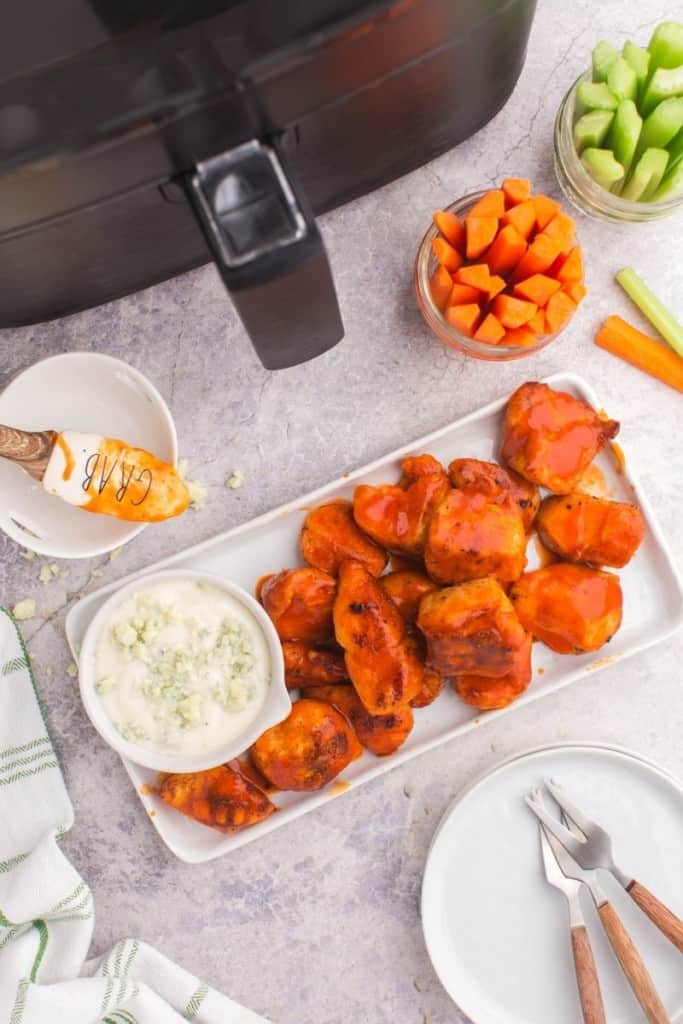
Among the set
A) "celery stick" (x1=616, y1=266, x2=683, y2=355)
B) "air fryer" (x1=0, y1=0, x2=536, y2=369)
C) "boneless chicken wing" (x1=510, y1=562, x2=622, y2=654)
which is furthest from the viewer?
"celery stick" (x1=616, y1=266, x2=683, y2=355)

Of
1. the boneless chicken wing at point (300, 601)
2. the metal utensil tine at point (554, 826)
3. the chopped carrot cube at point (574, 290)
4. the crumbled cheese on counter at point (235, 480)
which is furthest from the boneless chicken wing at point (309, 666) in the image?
the chopped carrot cube at point (574, 290)

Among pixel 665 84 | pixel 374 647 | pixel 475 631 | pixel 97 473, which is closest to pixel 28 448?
pixel 97 473

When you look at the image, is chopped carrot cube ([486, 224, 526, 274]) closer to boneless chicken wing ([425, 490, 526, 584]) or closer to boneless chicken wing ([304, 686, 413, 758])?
boneless chicken wing ([425, 490, 526, 584])

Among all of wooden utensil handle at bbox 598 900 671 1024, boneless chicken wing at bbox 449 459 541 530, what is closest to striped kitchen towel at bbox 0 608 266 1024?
wooden utensil handle at bbox 598 900 671 1024

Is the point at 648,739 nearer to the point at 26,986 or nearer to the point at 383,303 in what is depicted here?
the point at 383,303

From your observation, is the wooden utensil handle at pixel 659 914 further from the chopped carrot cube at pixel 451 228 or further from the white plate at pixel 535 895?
the chopped carrot cube at pixel 451 228

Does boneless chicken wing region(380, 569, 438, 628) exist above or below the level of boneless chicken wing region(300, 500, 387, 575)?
below

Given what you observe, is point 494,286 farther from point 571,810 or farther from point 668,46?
point 571,810
